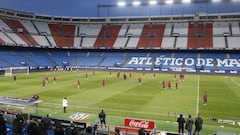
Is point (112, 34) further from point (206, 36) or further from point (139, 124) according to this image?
point (139, 124)

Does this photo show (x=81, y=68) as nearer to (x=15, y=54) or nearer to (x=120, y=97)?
(x=15, y=54)

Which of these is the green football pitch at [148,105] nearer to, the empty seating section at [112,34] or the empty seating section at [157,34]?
the empty seating section at [157,34]

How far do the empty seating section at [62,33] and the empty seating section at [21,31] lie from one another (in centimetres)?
923

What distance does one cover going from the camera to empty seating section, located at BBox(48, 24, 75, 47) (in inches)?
3541

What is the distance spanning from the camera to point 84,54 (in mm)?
88875

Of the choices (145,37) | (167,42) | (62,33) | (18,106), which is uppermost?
(62,33)

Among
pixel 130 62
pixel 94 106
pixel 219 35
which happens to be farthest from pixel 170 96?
pixel 219 35

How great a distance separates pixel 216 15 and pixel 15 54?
6286 centimetres

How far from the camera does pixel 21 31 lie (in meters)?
82.5

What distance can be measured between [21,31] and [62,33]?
1573 cm

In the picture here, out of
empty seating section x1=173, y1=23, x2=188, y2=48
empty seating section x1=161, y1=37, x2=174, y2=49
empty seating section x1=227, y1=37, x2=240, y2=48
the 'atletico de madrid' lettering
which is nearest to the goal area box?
the 'atletico de madrid' lettering

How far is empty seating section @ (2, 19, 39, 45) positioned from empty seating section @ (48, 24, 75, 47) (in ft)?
30.3

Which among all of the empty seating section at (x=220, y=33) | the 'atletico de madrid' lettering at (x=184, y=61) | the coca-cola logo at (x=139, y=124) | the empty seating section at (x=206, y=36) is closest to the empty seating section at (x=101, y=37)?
the 'atletico de madrid' lettering at (x=184, y=61)

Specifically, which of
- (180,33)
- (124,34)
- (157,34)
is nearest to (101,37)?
(124,34)
